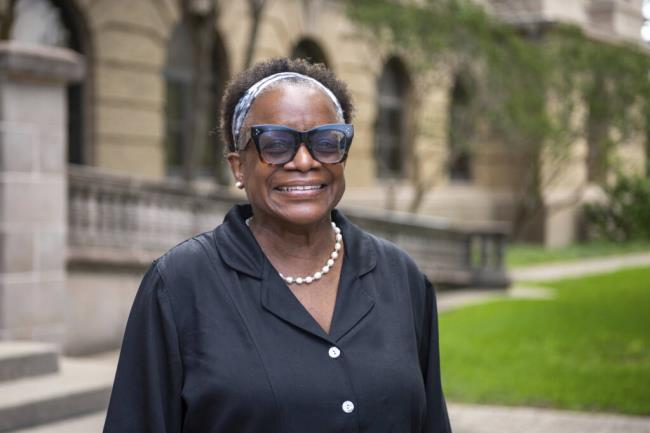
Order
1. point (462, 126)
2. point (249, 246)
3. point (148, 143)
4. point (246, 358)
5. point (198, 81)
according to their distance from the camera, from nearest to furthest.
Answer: point (246, 358)
point (249, 246)
point (198, 81)
point (148, 143)
point (462, 126)

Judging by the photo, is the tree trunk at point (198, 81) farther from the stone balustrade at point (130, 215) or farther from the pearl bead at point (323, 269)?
the pearl bead at point (323, 269)

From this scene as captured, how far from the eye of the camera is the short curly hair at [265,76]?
2.93 m

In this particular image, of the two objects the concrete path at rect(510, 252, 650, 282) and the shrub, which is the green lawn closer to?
the concrete path at rect(510, 252, 650, 282)

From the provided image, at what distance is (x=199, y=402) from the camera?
264cm

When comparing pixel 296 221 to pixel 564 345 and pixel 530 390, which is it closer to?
pixel 530 390

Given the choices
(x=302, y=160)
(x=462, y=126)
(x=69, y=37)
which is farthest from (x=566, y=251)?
(x=302, y=160)

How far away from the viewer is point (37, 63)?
8938mm

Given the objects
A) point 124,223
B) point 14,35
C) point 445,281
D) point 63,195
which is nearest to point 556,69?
point 445,281

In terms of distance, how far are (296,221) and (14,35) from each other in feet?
47.3

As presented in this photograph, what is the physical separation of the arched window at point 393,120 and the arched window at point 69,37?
31.7 ft

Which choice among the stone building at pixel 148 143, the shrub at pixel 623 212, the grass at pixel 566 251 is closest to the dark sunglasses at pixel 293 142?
the stone building at pixel 148 143

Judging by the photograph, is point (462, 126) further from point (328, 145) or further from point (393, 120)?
point (328, 145)

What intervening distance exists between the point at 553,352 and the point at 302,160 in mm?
8632

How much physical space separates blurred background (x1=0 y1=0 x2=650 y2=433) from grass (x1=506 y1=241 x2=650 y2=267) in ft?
0.35
